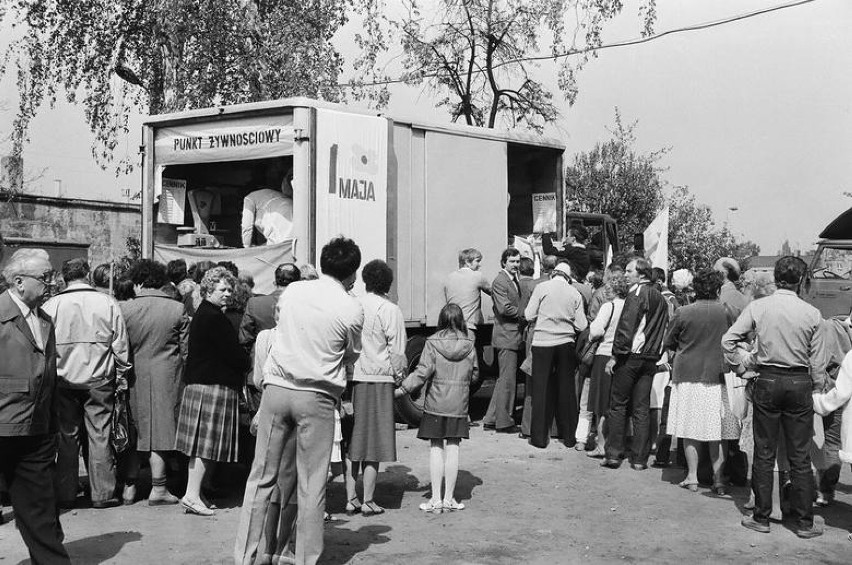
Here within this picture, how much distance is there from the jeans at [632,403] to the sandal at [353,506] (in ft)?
9.38

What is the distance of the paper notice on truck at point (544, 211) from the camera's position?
42.9 feet


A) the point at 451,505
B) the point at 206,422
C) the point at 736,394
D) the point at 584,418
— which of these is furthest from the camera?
the point at 584,418

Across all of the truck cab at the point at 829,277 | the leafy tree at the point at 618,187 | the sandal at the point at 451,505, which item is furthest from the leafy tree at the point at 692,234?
the sandal at the point at 451,505

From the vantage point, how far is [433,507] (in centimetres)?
716

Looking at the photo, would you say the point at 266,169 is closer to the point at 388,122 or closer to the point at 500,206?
the point at 388,122

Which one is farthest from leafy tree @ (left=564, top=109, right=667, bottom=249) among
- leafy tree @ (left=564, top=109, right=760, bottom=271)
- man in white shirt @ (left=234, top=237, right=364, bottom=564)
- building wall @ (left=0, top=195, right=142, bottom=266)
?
man in white shirt @ (left=234, top=237, right=364, bottom=564)

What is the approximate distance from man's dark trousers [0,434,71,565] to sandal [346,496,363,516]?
2.45 metres

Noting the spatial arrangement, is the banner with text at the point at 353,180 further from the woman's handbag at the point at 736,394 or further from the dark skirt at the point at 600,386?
the woman's handbag at the point at 736,394

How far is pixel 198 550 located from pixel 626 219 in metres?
27.8

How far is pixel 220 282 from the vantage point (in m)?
6.80

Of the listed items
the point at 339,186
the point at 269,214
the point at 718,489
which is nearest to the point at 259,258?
the point at 269,214

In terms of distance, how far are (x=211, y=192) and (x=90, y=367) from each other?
14.4ft

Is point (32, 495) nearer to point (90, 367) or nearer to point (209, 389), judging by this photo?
point (209, 389)

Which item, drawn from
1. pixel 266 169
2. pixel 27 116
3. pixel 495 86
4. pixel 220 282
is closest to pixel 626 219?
pixel 495 86
